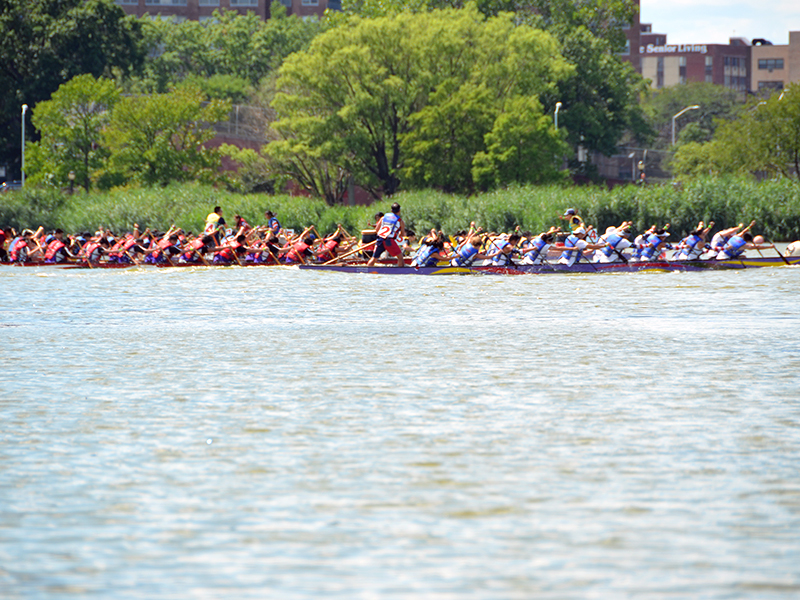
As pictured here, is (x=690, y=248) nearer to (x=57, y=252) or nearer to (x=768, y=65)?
(x=57, y=252)

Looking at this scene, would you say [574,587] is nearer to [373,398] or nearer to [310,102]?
[373,398]

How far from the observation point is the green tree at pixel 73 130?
71250 millimetres

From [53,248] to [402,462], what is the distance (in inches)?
1409

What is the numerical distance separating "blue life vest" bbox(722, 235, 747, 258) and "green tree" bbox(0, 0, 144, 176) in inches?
2312

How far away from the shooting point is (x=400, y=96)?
65375mm

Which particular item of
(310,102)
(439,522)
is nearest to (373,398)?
(439,522)

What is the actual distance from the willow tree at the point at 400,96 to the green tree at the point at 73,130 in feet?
40.5

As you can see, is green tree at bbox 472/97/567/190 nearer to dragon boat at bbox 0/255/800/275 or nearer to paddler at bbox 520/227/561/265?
dragon boat at bbox 0/255/800/275

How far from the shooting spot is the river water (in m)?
6.91

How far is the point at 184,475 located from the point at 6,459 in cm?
179

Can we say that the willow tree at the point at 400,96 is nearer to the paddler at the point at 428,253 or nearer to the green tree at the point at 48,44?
the green tree at the point at 48,44

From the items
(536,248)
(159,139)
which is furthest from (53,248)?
(159,139)

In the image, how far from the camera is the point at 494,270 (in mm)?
34156

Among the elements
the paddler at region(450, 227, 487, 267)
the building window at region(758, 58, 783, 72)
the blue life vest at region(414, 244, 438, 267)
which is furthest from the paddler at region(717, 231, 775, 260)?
the building window at region(758, 58, 783, 72)
